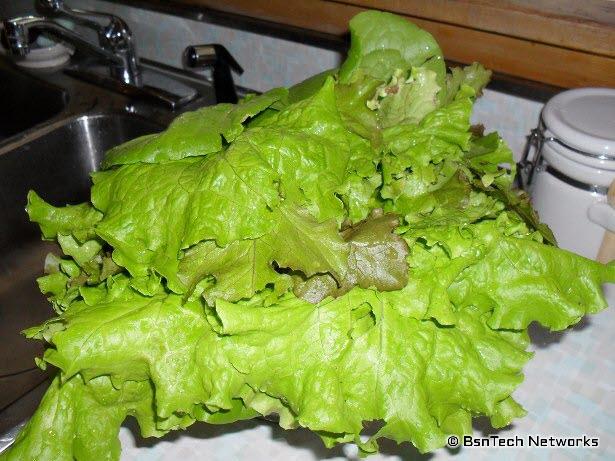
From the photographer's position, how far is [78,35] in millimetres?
1344

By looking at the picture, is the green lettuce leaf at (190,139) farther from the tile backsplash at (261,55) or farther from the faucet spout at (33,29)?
the faucet spout at (33,29)

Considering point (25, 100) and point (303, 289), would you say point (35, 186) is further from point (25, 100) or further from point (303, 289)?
point (303, 289)

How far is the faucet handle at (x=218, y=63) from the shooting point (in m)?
1.17

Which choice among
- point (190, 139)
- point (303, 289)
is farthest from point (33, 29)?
point (303, 289)

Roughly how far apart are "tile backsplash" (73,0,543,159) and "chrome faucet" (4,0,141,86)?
11cm

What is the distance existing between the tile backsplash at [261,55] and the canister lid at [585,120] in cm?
13

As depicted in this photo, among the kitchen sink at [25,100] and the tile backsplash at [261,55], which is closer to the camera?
the tile backsplash at [261,55]

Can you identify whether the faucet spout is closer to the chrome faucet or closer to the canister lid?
the chrome faucet

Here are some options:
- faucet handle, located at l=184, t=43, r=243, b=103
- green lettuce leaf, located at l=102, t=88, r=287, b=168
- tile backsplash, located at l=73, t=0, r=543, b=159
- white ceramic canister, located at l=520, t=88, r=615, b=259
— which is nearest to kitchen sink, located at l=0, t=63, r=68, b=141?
tile backsplash, located at l=73, t=0, r=543, b=159

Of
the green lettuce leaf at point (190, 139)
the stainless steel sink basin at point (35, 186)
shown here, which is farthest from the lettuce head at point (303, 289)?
the stainless steel sink basin at point (35, 186)

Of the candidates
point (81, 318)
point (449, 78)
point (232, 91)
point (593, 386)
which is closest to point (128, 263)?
point (81, 318)

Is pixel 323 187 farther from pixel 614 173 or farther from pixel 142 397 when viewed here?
pixel 614 173

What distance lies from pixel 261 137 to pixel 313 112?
7cm

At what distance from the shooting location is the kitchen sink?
142cm
